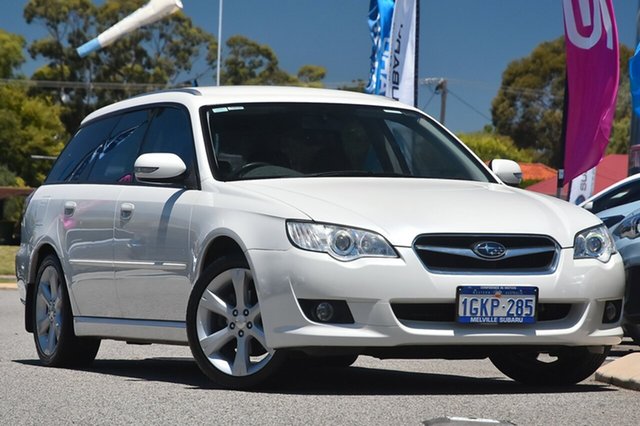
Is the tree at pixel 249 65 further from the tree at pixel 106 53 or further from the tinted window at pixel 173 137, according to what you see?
the tinted window at pixel 173 137

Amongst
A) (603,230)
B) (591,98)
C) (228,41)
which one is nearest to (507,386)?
(603,230)

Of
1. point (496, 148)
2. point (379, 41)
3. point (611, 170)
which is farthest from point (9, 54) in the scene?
point (379, 41)

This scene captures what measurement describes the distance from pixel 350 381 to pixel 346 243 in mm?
1618

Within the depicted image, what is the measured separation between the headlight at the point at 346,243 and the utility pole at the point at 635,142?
31.6 feet

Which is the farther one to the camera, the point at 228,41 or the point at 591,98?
the point at 228,41

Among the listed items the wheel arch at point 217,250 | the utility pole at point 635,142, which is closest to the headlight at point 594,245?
the wheel arch at point 217,250

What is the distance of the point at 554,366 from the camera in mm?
8789

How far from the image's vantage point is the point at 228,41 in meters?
96.1

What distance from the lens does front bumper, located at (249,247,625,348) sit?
24.5ft

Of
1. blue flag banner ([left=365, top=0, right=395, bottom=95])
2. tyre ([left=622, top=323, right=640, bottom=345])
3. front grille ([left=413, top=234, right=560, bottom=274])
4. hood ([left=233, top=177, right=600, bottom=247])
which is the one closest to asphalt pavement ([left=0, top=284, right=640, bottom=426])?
front grille ([left=413, top=234, right=560, bottom=274])

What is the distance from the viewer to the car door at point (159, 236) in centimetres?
859

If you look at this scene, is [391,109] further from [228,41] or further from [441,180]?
[228,41]

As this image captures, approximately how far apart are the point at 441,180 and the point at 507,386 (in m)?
1.26

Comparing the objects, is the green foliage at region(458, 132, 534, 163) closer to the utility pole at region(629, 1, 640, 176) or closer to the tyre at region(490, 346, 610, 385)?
the utility pole at region(629, 1, 640, 176)
